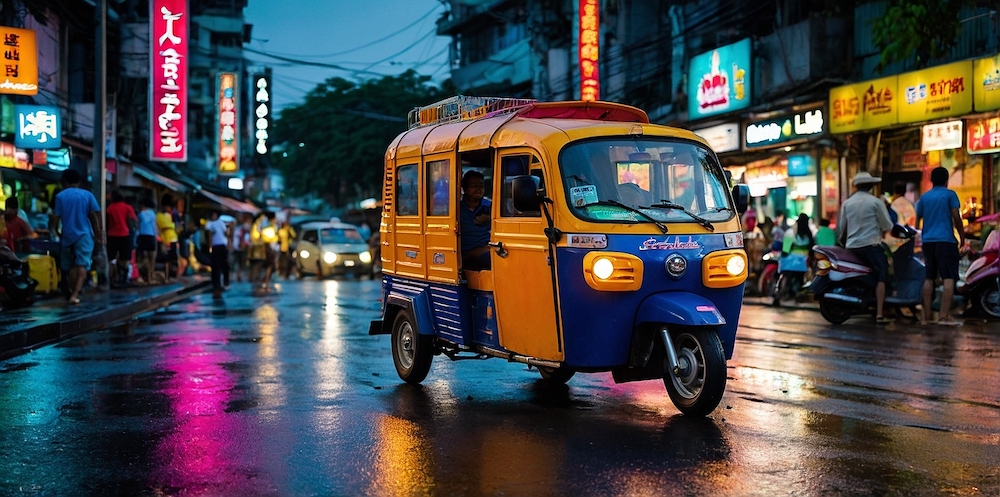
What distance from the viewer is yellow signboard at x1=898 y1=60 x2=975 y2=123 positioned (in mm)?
17594

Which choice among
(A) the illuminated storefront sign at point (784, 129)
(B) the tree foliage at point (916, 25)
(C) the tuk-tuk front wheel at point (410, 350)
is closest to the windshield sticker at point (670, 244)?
(C) the tuk-tuk front wheel at point (410, 350)

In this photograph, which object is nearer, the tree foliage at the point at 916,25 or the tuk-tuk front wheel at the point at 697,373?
the tuk-tuk front wheel at the point at 697,373

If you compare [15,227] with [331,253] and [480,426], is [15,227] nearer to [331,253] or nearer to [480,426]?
[480,426]

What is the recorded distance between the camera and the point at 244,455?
5.83 metres

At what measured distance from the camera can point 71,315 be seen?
14.2m

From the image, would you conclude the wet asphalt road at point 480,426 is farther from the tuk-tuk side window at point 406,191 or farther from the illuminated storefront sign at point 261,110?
the illuminated storefront sign at point 261,110

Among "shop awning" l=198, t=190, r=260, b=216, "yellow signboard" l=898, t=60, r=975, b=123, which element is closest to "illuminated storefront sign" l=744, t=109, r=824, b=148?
"yellow signboard" l=898, t=60, r=975, b=123

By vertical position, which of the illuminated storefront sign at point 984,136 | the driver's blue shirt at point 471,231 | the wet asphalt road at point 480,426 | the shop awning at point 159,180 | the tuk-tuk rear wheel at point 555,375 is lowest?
the wet asphalt road at point 480,426

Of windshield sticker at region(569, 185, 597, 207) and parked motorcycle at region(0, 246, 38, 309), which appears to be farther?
parked motorcycle at region(0, 246, 38, 309)

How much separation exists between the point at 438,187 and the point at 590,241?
1.93 metres

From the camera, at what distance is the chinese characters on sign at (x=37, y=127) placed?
21297mm

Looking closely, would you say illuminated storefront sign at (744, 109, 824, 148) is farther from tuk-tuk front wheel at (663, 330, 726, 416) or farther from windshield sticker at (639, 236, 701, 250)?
tuk-tuk front wheel at (663, 330, 726, 416)

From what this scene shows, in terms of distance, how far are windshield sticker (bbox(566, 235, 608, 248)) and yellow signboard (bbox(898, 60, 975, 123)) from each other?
1285cm

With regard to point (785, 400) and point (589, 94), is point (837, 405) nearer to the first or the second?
point (785, 400)
